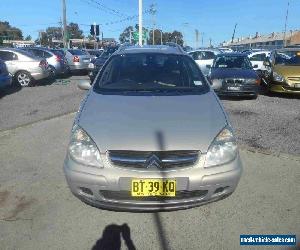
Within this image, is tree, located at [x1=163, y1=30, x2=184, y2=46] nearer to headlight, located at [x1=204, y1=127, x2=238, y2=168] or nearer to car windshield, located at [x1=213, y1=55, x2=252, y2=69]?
car windshield, located at [x1=213, y1=55, x2=252, y2=69]

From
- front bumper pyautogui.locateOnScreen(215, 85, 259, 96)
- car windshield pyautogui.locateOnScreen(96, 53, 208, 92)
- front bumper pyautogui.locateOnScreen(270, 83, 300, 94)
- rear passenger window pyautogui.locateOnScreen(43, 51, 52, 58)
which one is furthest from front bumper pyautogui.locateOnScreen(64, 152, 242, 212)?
rear passenger window pyautogui.locateOnScreen(43, 51, 52, 58)

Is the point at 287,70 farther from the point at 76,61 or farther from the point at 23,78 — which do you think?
the point at 76,61

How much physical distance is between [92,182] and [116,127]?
60 cm

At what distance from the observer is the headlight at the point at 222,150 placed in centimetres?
335

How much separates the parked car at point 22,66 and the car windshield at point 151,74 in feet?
34.1

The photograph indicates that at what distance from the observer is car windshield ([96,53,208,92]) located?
469cm

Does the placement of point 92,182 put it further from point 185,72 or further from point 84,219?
point 185,72

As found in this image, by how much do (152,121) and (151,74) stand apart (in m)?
1.48

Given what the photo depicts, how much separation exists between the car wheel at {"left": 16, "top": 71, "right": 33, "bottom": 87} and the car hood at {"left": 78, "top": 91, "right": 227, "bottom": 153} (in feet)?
37.3

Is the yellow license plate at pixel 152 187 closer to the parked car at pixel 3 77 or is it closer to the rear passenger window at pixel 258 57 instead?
the parked car at pixel 3 77

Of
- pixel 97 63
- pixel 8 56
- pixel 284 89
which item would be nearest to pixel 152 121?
pixel 284 89

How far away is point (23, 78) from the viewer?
48.5ft

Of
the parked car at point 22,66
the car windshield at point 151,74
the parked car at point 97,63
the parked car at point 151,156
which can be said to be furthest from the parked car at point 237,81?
the parked car at point 22,66

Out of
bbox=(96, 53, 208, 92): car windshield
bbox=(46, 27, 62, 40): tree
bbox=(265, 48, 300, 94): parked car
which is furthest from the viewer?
bbox=(46, 27, 62, 40): tree
